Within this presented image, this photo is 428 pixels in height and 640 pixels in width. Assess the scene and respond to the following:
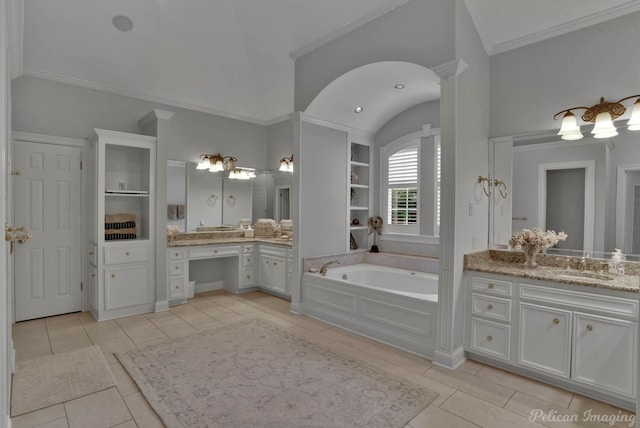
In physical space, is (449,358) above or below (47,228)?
below

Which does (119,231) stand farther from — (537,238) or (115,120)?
(537,238)

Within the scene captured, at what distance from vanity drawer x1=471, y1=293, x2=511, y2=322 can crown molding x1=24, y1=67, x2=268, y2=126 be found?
4.56 meters

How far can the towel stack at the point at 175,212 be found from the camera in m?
5.03

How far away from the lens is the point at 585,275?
9.09ft

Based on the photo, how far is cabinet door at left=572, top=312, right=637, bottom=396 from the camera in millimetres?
2367

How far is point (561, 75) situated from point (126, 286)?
5136mm

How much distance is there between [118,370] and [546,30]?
15.6ft

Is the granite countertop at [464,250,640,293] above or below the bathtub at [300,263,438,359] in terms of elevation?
above

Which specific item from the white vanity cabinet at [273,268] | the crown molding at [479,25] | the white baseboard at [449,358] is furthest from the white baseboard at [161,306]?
the crown molding at [479,25]

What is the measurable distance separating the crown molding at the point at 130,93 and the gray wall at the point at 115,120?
0.16ft

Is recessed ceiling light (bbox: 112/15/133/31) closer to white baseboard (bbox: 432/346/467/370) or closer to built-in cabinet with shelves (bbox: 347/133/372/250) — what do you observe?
built-in cabinet with shelves (bbox: 347/133/372/250)

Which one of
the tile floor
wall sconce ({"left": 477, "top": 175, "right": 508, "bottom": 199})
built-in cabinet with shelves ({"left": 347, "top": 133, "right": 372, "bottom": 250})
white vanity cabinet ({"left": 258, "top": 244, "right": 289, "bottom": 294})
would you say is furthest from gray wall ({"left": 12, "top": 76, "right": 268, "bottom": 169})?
wall sconce ({"left": 477, "top": 175, "right": 508, "bottom": 199})

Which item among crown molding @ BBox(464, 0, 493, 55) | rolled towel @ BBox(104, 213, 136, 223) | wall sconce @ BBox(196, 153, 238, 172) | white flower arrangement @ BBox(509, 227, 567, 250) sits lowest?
white flower arrangement @ BBox(509, 227, 567, 250)

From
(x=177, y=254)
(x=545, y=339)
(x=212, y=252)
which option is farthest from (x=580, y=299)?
(x=177, y=254)
